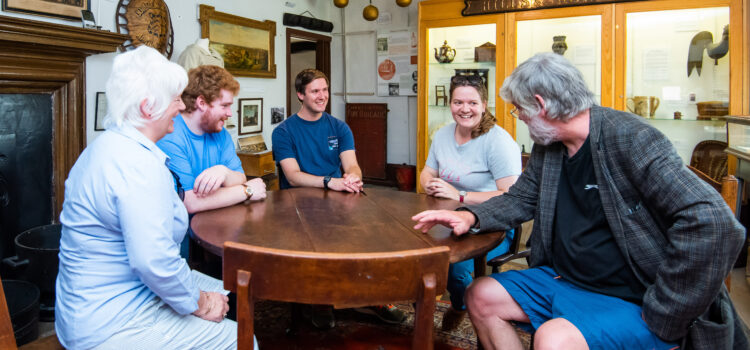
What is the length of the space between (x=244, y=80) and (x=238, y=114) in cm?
37

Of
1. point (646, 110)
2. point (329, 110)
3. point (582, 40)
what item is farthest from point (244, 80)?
point (646, 110)

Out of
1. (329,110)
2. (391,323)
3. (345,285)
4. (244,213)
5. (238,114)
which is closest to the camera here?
(345,285)

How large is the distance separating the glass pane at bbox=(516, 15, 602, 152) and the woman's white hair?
4092mm

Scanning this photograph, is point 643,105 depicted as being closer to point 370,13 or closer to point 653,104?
point 653,104

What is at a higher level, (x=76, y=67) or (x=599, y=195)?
(x=76, y=67)

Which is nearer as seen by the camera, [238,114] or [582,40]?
[582,40]

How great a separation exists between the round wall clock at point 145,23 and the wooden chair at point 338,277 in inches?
137

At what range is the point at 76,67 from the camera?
11.4 ft

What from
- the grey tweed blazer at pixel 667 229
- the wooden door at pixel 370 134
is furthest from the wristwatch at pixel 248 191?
the wooden door at pixel 370 134

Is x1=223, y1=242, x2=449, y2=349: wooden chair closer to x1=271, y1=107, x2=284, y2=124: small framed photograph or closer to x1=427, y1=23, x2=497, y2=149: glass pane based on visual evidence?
x1=427, y1=23, x2=497, y2=149: glass pane

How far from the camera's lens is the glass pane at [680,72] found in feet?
14.0

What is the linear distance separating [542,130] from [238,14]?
4.35 meters

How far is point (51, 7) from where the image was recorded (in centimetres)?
337

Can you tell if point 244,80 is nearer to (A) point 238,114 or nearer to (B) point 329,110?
(A) point 238,114
